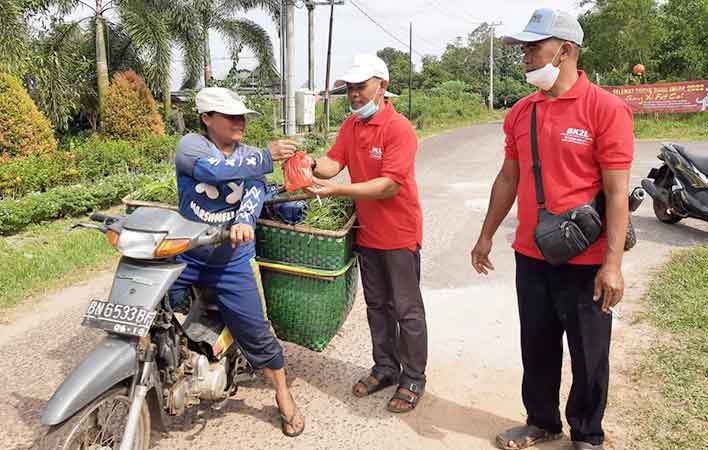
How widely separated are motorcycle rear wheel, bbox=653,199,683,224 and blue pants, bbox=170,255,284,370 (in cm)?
605

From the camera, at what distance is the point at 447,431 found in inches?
124

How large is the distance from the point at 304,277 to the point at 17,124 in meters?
9.21

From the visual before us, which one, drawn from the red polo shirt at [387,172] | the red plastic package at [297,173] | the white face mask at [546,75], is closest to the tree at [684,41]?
the red polo shirt at [387,172]

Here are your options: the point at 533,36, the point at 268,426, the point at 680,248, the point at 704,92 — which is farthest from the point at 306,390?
the point at 704,92

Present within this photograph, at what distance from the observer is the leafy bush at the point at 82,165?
8.64 metres

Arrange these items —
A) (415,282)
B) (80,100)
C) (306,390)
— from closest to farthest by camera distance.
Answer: (415,282), (306,390), (80,100)

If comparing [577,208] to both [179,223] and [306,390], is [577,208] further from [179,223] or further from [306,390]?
[306,390]

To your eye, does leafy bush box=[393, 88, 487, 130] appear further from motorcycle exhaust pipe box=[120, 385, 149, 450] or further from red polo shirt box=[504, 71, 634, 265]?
motorcycle exhaust pipe box=[120, 385, 149, 450]

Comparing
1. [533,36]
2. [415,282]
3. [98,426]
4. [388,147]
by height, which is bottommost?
[98,426]

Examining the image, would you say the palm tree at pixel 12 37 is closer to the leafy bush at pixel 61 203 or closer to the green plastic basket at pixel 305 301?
the leafy bush at pixel 61 203

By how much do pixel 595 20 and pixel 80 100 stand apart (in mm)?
23742

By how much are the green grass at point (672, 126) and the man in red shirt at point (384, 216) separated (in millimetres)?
19739

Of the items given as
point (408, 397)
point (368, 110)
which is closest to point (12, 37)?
point (368, 110)

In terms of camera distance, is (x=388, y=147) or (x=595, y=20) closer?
(x=388, y=147)
